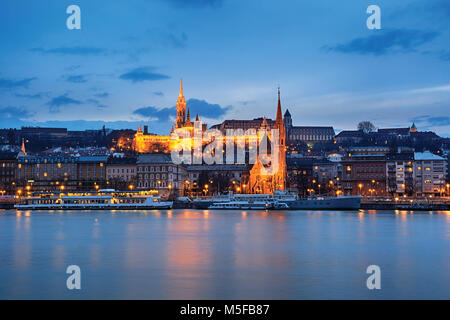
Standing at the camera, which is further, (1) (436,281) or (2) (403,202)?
(2) (403,202)

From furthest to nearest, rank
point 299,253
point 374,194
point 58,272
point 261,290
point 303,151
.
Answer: point 303,151
point 374,194
point 299,253
point 58,272
point 261,290

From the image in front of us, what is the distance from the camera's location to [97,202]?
85938 millimetres

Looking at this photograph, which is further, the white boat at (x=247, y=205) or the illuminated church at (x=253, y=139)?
the illuminated church at (x=253, y=139)

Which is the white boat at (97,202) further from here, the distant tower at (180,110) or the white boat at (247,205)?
the distant tower at (180,110)

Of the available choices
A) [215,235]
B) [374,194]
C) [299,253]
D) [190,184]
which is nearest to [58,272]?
[299,253]

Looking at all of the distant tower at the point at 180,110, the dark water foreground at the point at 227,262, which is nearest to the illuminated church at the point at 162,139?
the distant tower at the point at 180,110

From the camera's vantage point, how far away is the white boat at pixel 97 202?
275ft

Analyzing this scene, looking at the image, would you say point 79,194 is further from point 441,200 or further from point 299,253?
point 299,253

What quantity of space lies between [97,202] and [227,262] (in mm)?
61094

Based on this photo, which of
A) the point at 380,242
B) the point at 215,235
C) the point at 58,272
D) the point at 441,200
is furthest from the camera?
the point at 441,200

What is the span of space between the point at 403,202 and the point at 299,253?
5882 cm

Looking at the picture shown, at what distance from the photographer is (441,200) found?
84625mm

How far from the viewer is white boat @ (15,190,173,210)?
275ft

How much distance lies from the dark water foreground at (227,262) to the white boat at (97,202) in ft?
127
